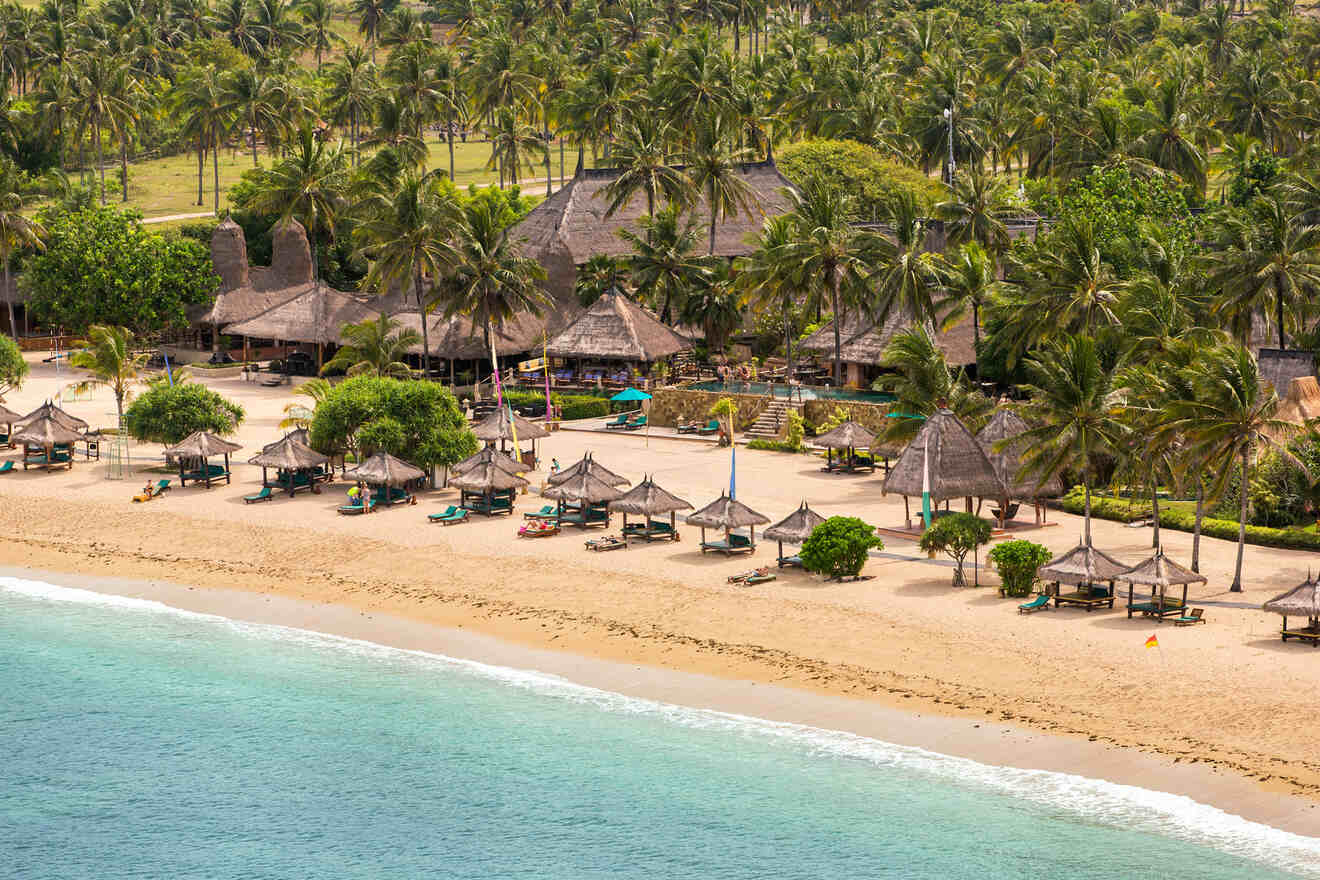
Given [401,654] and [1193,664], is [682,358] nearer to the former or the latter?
[401,654]

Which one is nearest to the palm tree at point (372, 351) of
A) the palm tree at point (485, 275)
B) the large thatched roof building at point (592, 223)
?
the palm tree at point (485, 275)

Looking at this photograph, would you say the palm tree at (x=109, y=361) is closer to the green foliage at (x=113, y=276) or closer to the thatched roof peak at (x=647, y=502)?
the green foliage at (x=113, y=276)

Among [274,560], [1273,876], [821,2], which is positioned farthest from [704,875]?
[821,2]

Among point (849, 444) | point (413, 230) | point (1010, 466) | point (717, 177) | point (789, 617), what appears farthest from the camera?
point (717, 177)

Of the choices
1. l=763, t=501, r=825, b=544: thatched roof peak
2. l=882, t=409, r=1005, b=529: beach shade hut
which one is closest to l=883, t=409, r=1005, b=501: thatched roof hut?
l=882, t=409, r=1005, b=529: beach shade hut

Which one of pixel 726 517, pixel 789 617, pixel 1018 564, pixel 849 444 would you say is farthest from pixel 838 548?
pixel 849 444

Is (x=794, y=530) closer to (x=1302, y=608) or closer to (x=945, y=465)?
(x=945, y=465)

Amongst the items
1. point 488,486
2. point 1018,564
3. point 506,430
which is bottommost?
point 1018,564
